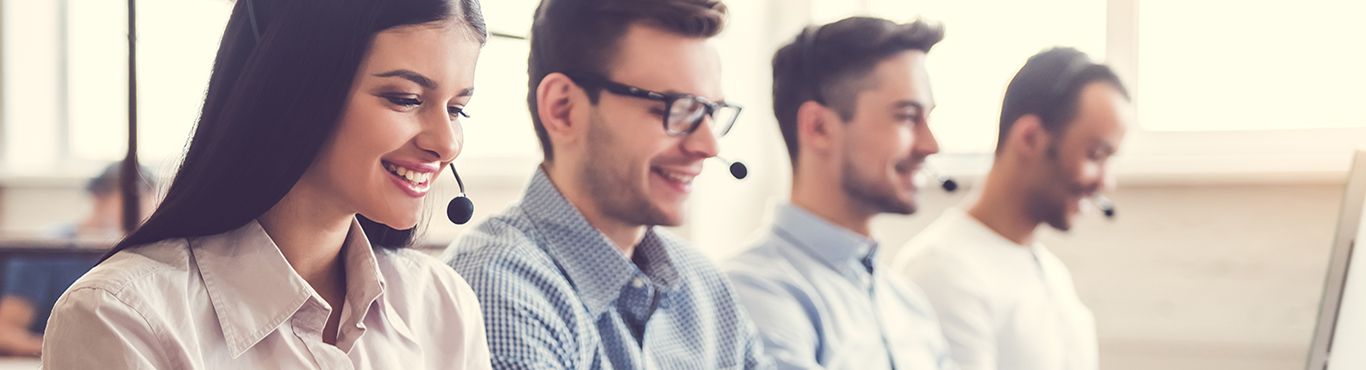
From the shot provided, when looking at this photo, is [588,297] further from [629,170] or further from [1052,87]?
[1052,87]

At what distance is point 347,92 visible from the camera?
0.91m

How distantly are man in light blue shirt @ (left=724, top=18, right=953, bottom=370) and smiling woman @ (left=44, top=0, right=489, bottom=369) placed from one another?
0.68 metres

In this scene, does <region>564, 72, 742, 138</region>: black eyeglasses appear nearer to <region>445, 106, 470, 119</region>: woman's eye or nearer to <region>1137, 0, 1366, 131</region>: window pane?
<region>445, 106, 470, 119</region>: woman's eye

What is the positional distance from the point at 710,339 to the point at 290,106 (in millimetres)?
617

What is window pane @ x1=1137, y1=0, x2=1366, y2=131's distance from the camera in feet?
8.14

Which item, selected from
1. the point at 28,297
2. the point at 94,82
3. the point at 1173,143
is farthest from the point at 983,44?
the point at 94,82

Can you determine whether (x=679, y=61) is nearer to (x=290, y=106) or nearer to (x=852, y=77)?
(x=852, y=77)

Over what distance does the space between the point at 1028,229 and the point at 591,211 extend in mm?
860

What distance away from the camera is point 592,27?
135cm

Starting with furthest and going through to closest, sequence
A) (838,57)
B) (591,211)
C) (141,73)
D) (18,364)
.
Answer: (141,73) → (18,364) → (838,57) → (591,211)

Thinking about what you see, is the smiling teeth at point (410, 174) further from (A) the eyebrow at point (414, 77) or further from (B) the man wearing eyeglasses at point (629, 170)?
(B) the man wearing eyeglasses at point (629, 170)

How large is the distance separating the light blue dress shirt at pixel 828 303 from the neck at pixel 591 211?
0.22 m

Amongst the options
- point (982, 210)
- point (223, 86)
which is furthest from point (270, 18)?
point (982, 210)

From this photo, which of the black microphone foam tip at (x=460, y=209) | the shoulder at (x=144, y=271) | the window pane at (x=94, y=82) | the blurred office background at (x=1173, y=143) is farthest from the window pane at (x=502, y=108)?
the window pane at (x=94, y=82)
